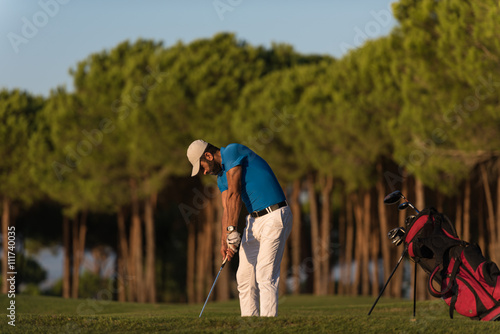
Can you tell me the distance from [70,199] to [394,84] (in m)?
14.4

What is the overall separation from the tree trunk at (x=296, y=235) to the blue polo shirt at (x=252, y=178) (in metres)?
21.5

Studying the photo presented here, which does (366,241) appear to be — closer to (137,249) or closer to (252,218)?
(137,249)

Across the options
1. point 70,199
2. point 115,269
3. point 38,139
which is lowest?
point 115,269

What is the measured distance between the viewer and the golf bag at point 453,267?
754 centimetres

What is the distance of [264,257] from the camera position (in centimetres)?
735

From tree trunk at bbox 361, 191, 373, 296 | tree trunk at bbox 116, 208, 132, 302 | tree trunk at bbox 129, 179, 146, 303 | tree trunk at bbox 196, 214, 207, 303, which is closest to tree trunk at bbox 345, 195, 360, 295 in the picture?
tree trunk at bbox 361, 191, 373, 296

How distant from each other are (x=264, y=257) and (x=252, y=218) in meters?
0.45

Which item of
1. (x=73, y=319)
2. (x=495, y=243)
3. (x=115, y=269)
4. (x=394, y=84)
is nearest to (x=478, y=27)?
(x=394, y=84)

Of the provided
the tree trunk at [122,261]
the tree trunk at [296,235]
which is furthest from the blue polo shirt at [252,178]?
the tree trunk at [122,261]

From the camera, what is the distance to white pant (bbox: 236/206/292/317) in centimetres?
731

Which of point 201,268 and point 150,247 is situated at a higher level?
point 150,247

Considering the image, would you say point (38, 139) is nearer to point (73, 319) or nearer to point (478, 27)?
point (478, 27)

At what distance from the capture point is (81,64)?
101ft

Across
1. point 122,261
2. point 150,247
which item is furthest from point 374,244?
point 122,261
